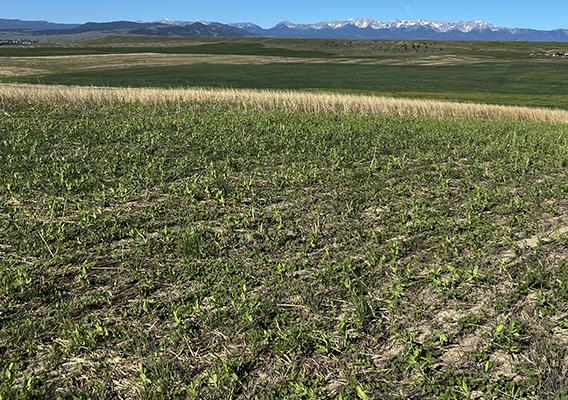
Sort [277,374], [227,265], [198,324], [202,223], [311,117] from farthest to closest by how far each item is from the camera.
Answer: [311,117] → [202,223] → [227,265] → [198,324] → [277,374]

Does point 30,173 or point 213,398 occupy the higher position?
point 30,173

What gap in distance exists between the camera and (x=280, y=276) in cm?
602

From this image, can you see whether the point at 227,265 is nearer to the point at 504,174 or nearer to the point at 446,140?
the point at 504,174

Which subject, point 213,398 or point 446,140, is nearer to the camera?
point 213,398

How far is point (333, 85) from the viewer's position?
54.9 metres

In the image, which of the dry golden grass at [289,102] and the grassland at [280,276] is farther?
the dry golden grass at [289,102]

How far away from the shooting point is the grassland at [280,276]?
4473 millimetres

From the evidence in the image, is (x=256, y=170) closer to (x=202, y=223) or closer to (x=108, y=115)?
(x=202, y=223)

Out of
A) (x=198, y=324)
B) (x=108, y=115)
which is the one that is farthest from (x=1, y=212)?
(x=108, y=115)

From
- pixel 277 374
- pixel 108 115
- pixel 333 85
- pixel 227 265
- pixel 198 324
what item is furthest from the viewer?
pixel 333 85

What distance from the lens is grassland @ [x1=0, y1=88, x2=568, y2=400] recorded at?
4.47m

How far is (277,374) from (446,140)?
11.1 metres

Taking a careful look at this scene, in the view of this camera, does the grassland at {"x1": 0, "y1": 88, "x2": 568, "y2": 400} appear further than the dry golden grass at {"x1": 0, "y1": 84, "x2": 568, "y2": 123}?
No

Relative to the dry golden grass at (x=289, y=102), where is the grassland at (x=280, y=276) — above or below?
below
